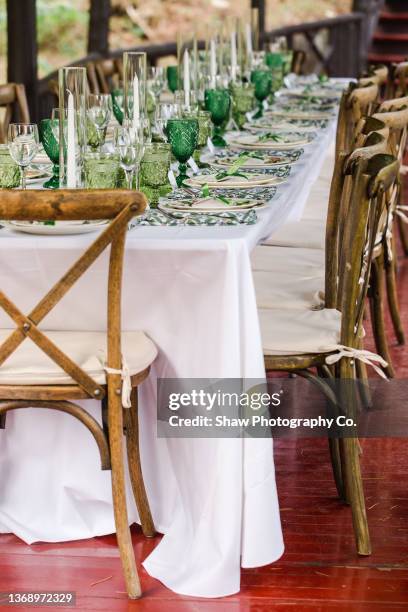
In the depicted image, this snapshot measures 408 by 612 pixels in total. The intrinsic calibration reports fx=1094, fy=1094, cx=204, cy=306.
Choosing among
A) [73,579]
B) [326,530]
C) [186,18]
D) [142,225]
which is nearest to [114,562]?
[73,579]

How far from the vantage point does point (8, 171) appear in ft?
9.76

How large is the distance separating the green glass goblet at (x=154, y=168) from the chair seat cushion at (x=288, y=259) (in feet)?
2.20

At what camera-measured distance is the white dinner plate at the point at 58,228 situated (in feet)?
8.64

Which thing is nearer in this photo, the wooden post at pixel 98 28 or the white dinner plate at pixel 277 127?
the white dinner plate at pixel 277 127

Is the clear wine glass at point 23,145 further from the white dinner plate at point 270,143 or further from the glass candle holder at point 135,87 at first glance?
the white dinner plate at point 270,143

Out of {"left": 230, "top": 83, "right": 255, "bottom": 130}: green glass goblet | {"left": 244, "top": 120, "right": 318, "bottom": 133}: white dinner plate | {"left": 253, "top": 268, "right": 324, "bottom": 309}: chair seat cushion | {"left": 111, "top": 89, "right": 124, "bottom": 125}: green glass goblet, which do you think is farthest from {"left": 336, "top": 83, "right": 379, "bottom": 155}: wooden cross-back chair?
{"left": 253, "top": 268, "right": 324, "bottom": 309}: chair seat cushion

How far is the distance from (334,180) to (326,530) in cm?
97

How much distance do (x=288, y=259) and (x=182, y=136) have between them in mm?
674

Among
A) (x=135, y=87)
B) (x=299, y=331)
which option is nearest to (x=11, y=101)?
(x=135, y=87)

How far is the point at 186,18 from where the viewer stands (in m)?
19.5

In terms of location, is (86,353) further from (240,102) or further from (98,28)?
(98,28)

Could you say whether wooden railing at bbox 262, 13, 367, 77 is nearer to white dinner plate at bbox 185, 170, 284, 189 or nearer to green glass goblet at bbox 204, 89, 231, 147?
green glass goblet at bbox 204, 89, 231, 147

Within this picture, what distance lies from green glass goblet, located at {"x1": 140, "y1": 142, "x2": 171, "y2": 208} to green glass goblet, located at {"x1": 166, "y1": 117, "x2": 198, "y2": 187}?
218mm

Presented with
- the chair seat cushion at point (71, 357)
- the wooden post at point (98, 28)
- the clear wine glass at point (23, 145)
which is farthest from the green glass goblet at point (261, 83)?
the chair seat cushion at point (71, 357)
